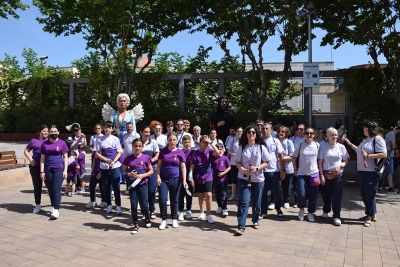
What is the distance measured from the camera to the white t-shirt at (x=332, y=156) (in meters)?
6.72

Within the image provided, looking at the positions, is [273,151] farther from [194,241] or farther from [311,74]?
[311,74]

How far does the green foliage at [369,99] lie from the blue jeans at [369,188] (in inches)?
391

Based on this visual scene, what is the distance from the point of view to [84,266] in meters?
4.68

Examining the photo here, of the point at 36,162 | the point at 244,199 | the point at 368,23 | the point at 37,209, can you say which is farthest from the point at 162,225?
the point at 368,23

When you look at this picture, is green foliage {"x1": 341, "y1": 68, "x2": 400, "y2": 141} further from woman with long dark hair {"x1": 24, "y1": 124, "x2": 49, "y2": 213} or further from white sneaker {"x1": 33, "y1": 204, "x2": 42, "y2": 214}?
white sneaker {"x1": 33, "y1": 204, "x2": 42, "y2": 214}

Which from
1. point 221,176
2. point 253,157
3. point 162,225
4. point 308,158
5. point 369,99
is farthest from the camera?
point 369,99

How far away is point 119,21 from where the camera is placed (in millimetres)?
Answer: 16609

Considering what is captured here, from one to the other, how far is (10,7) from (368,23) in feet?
49.5

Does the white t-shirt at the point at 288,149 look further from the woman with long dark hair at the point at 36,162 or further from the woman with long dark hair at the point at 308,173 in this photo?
the woman with long dark hair at the point at 36,162

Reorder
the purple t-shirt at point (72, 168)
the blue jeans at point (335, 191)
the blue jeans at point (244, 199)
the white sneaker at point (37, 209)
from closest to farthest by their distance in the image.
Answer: the blue jeans at point (244, 199) → the blue jeans at point (335, 191) → the white sneaker at point (37, 209) → the purple t-shirt at point (72, 168)

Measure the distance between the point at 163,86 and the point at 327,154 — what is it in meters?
15.5

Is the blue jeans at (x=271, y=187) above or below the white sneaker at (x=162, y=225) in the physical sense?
above

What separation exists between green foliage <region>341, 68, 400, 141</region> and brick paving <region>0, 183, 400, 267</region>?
9.83m

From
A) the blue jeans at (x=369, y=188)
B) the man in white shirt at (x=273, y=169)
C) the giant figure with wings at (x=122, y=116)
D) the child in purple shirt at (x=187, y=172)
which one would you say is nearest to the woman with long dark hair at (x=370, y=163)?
the blue jeans at (x=369, y=188)
